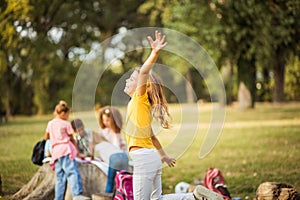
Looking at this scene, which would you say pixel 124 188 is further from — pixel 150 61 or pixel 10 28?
pixel 10 28

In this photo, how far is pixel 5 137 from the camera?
299 inches

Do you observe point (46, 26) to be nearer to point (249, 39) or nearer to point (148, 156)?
point (249, 39)

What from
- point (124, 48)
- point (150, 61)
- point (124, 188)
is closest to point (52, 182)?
point (124, 188)

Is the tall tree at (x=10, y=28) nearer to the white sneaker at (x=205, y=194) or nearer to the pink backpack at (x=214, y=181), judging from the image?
the pink backpack at (x=214, y=181)

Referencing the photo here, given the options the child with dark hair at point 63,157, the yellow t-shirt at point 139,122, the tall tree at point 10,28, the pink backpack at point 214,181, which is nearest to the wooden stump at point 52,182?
the child with dark hair at point 63,157

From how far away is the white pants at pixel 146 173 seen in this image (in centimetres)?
353

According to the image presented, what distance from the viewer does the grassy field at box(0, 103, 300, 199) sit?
6.10m

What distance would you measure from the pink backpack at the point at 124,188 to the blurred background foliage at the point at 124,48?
357cm

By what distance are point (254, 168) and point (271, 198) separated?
2.80 meters

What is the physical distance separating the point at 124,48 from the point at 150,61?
1356 cm

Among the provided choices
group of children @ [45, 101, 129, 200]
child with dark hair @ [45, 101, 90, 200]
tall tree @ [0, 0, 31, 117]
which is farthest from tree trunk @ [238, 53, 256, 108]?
child with dark hair @ [45, 101, 90, 200]

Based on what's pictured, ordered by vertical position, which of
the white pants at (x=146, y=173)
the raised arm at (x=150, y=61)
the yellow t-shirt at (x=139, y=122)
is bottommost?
the white pants at (x=146, y=173)

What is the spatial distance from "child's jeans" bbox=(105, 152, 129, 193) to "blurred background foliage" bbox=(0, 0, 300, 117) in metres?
3.09

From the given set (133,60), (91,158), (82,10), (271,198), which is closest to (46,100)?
(82,10)
